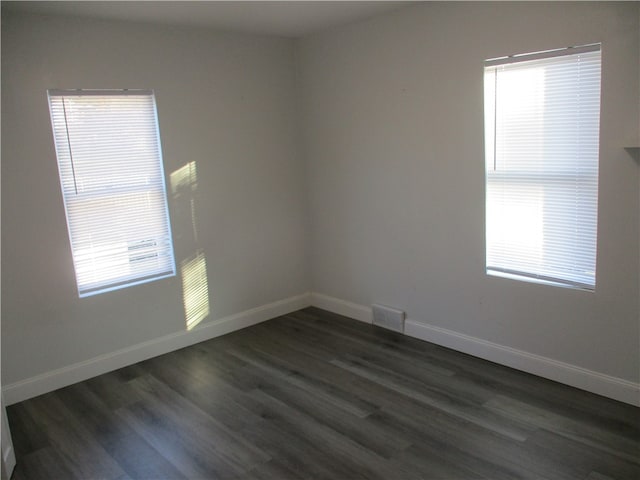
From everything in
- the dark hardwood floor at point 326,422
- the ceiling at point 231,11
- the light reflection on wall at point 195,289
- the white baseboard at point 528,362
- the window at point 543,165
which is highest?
the ceiling at point 231,11

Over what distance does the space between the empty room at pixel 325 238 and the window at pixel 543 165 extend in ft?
0.04

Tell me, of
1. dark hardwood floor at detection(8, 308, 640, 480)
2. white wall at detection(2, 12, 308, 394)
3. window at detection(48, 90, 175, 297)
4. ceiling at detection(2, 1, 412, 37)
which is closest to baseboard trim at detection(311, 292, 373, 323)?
white wall at detection(2, 12, 308, 394)

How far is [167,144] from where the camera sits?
405 cm

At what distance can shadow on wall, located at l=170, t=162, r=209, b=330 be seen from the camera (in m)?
4.16

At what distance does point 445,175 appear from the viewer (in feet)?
12.5

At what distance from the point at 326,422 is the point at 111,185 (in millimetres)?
2229

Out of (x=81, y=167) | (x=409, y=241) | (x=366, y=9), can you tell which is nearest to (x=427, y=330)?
(x=409, y=241)

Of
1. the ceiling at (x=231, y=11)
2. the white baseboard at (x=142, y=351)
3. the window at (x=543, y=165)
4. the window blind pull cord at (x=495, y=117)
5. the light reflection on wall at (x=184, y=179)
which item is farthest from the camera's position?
the light reflection on wall at (x=184, y=179)

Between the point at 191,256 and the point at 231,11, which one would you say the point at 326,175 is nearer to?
the point at 191,256

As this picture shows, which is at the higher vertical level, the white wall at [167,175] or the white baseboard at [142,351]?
the white wall at [167,175]

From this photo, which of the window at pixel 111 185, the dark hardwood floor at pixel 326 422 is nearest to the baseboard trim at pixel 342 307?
the dark hardwood floor at pixel 326 422

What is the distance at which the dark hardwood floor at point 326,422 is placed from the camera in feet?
8.80

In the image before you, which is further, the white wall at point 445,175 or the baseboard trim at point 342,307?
the baseboard trim at point 342,307

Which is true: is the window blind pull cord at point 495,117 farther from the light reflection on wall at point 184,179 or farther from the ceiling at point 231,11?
the light reflection on wall at point 184,179
